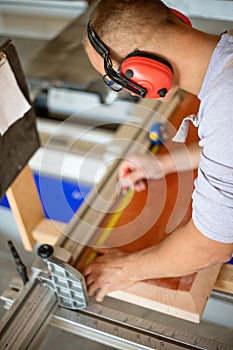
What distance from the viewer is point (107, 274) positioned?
103 centimetres

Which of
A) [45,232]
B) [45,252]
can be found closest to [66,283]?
[45,252]

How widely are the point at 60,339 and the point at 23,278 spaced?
182 millimetres

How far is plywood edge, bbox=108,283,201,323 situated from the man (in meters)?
0.05

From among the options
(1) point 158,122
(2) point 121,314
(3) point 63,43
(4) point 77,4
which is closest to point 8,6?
(4) point 77,4

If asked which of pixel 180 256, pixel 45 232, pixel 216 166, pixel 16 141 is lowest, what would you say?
pixel 45 232

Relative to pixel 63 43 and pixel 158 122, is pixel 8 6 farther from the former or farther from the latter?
Result: pixel 158 122

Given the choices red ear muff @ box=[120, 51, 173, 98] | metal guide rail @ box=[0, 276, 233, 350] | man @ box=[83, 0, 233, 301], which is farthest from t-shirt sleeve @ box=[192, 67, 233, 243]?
metal guide rail @ box=[0, 276, 233, 350]

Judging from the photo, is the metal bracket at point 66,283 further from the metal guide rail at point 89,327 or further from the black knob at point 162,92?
the black knob at point 162,92

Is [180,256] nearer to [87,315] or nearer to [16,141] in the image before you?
[87,315]

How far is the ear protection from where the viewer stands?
33.3 inches

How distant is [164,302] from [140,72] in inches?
20.1

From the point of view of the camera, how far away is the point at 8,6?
2.56 metres

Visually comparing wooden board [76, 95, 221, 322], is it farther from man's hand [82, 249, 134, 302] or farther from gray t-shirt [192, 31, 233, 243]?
gray t-shirt [192, 31, 233, 243]

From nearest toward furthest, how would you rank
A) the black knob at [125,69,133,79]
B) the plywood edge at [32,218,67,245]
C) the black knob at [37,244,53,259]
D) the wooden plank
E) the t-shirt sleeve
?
1. the t-shirt sleeve
2. the black knob at [125,69,133,79]
3. the black knob at [37,244,53,259]
4. the wooden plank
5. the plywood edge at [32,218,67,245]
